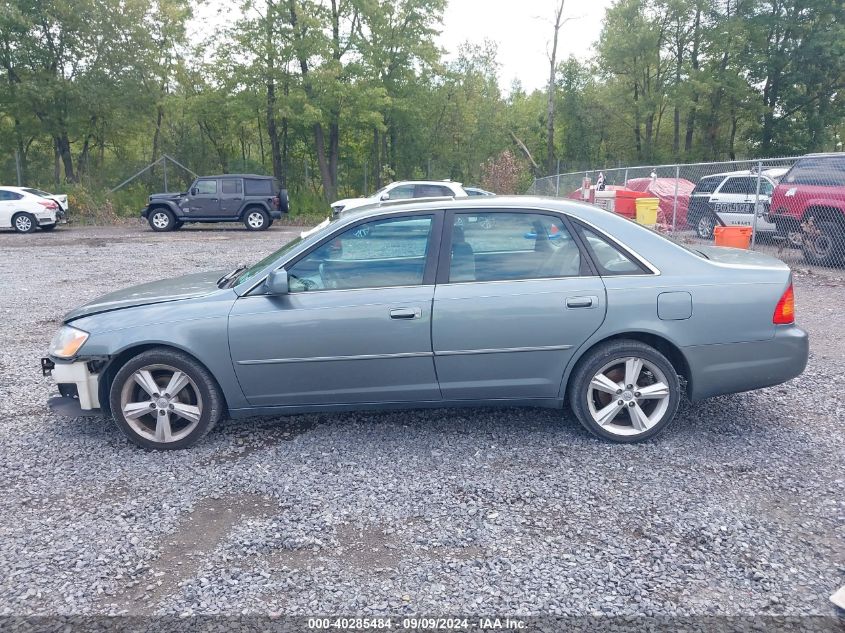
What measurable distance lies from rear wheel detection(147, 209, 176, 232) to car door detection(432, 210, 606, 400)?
19.1m

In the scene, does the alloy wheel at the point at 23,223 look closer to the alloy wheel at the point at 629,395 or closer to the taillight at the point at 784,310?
the alloy wheel at the point at 629,395

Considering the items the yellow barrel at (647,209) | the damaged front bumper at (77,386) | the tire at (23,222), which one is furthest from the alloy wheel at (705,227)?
the tire at (23,222)

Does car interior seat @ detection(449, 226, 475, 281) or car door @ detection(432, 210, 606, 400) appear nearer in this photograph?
car door @ detection(432, 210, 606, 400)

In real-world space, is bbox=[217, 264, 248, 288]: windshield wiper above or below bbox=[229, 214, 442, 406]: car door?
above

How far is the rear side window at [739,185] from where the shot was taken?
14.3 m

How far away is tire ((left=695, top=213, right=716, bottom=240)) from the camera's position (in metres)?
15.3

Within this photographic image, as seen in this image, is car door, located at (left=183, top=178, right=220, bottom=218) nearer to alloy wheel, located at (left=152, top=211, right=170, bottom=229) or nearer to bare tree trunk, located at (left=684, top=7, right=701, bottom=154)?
alloy wheel, located at (left=152, top=211, right=170, bottom=229)

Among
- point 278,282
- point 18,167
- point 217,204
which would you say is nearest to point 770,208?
point 278,282

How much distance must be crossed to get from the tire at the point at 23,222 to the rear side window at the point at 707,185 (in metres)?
19.5

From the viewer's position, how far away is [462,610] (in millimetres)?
2609

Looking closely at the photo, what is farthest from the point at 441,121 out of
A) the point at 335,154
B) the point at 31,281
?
the point at 31,281

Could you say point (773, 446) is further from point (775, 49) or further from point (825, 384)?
point (775, 49)

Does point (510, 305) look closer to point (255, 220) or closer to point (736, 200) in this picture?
point (736, 200)

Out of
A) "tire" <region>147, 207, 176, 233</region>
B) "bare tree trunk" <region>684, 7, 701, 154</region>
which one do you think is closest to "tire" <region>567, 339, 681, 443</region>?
"tire" <region>147, 207, 176, 233</region>
